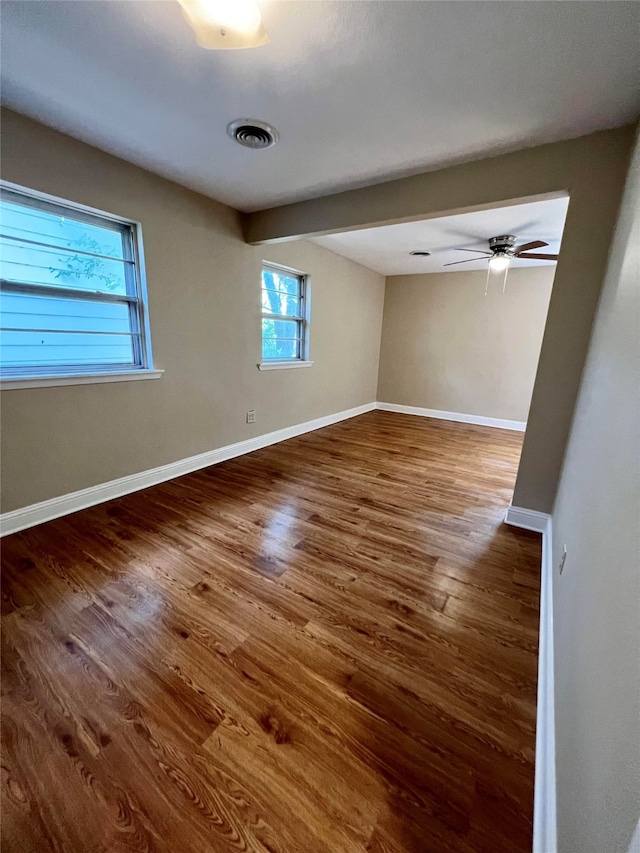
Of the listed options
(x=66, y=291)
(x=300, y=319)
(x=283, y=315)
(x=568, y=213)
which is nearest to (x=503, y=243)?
(x=568, y=213)

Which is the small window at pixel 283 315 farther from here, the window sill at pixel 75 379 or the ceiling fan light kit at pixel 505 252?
the ceiling fan light kit at pixel 505 252

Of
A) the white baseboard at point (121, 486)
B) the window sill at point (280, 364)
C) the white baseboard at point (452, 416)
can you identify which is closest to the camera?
the white baseboard at point (121, 486)

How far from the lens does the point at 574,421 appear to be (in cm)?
199

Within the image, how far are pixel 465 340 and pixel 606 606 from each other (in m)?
5.43

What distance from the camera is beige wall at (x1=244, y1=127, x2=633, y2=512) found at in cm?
183

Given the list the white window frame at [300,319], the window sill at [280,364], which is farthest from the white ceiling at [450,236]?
the window sill at [280,364]

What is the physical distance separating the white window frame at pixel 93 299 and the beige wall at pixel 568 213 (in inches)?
67.3

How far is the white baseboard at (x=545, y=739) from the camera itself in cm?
85

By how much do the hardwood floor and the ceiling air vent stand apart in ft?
7.86

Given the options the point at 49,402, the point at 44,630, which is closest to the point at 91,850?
the point at 44,630

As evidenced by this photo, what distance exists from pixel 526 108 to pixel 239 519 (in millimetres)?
2821

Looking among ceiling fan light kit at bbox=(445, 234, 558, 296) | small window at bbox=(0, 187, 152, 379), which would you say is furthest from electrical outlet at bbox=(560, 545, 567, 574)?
ceiling fan light kit at bbox=(445, 234, 558, 296)

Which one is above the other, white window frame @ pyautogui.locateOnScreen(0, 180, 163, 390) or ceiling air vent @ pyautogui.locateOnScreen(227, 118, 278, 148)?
ceiling air vent @ pyautogui.locateOnScreen(227, 118, 278, 148)

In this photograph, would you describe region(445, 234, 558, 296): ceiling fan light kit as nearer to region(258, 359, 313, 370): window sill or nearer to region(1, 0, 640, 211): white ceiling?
region(1, 0, 640, 211): white ceiling
